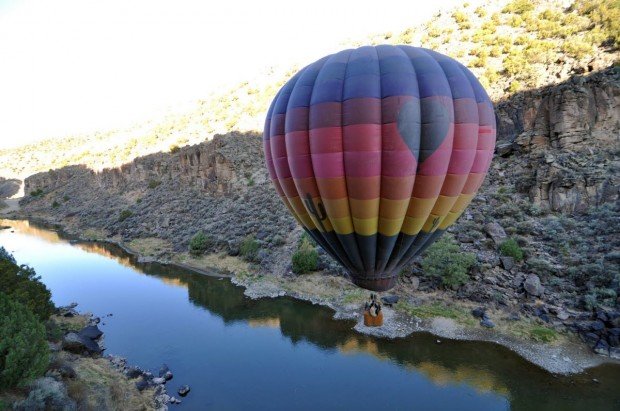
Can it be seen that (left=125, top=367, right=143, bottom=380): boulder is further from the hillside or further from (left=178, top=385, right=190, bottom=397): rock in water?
the hillside

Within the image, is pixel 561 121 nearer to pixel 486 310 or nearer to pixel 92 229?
pixel 486 310

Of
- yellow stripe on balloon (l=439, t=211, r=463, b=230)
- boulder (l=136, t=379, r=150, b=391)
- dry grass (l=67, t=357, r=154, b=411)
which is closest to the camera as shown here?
yellow stripe on balloon (l=439, t=211, r=463, b=230)

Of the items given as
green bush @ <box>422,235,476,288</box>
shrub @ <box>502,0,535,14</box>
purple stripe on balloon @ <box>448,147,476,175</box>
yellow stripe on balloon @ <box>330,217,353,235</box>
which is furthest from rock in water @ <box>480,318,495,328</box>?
shrub @ <box>502,0,535,14</box>

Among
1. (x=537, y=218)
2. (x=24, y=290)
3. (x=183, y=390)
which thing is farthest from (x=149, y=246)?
(x=537, y=218)

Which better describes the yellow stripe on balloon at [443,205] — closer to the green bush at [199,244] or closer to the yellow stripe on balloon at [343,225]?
the yellow stripe on balloon at [343,225]

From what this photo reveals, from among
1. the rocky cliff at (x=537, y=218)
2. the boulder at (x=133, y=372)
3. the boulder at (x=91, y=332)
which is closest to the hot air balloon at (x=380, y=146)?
the boulder at (x=133, y=372)

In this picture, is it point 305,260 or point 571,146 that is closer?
point 571,146

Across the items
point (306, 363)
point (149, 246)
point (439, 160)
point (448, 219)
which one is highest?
point (439, 160)

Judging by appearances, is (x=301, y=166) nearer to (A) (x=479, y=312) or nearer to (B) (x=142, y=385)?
(B) (x=142, y=385)
